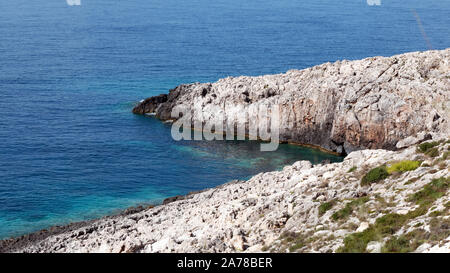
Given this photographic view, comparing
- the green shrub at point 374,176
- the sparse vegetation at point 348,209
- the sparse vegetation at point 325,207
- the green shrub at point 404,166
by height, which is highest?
the green shrub at point 404,166

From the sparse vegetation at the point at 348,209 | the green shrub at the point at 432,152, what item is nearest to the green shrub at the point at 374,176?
the sparse vegetation at the point at 348,209

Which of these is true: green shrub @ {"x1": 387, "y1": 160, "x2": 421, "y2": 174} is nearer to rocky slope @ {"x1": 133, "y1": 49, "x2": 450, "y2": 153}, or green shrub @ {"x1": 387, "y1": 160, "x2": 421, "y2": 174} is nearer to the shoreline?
the shoreline

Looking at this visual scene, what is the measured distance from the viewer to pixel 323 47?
561ft

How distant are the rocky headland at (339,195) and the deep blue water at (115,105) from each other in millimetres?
6785

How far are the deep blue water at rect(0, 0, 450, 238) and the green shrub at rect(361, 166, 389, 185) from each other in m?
22.7

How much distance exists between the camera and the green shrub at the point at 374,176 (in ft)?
147

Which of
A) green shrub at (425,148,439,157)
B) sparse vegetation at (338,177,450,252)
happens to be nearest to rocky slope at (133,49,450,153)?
green shrub at (425,148,439,157)

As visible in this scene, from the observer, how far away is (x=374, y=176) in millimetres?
45031

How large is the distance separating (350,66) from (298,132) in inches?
516

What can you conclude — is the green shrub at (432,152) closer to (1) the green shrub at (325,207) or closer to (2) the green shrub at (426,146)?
(2) the green shrub at (426,146)

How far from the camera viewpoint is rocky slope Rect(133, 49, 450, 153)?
84.6 metres

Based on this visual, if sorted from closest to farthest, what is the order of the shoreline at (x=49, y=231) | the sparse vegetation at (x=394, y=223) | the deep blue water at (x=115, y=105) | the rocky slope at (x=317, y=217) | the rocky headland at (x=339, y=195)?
the sparse vegetation at (x=394, y=223) < the rocky slope at (x=317, y=217) < the rocky headland at (x=339, y=195) < the shoreline at (x=49, y=231) < the deep blue water at (x=115, y=105)

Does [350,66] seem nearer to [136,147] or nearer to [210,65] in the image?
[136,147]

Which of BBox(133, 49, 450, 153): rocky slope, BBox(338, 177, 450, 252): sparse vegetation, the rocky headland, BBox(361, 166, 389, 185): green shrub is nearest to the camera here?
BBox(338, 177, 450, 252): sparse vegetation
